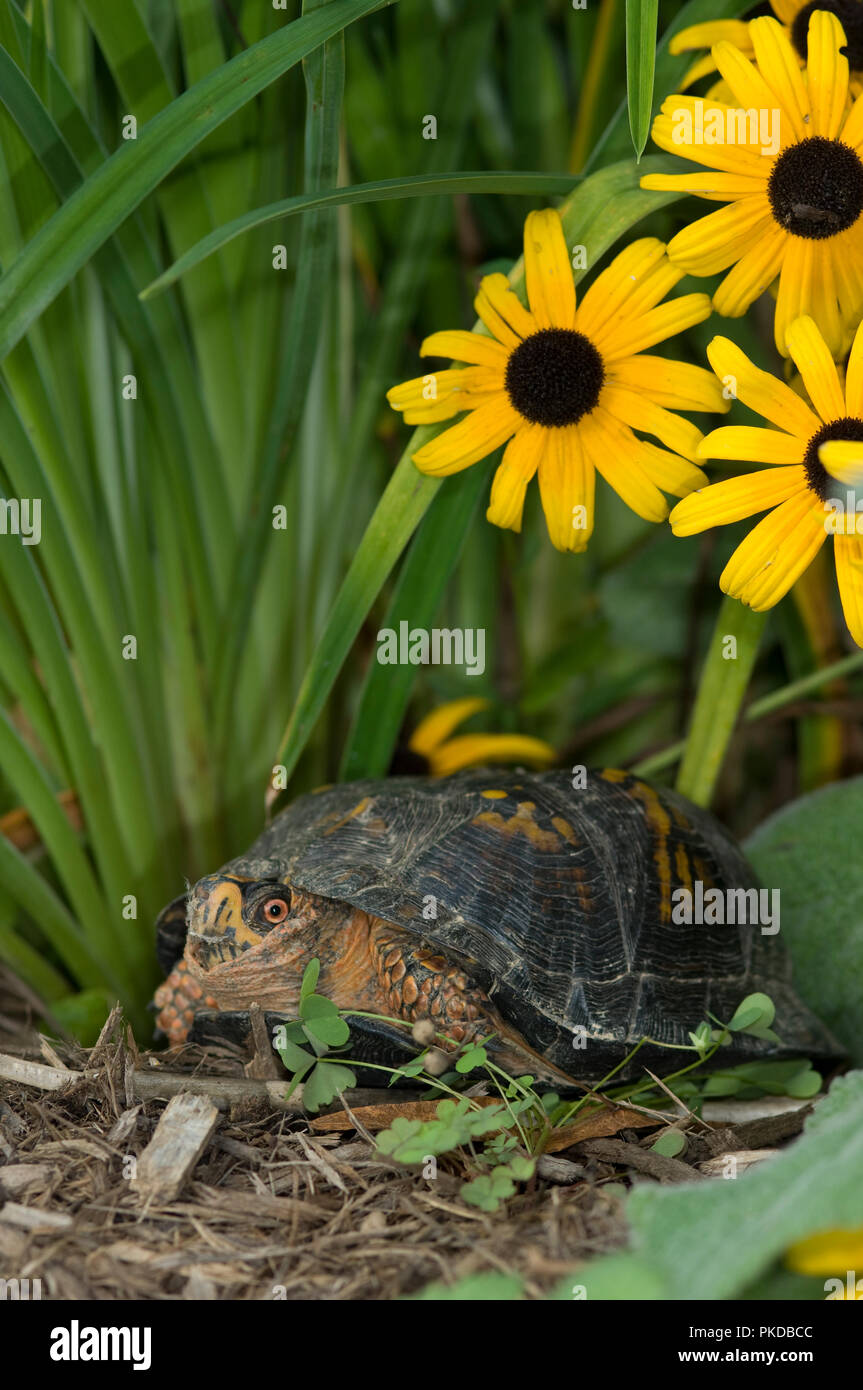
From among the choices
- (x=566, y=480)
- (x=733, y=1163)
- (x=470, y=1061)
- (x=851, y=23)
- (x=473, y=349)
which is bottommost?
(x=733, y=1163)

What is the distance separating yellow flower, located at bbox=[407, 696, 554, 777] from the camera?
141cm

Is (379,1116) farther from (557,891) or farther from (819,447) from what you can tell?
(819,447)

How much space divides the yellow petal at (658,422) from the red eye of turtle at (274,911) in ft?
1.80

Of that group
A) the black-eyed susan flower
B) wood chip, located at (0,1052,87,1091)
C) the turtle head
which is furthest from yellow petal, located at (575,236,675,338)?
wood chip, located at (0,1052,87,1091)

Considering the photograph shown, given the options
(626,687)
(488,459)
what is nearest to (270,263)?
(488,459)

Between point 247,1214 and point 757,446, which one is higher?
point 757,446

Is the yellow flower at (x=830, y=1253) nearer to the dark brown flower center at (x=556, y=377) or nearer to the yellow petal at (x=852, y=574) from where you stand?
the yellow petal at (x=852, y=574)

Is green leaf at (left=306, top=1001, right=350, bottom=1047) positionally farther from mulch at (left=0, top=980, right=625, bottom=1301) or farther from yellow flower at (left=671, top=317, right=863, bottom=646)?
yellow flower at (left=671, top=317, right=863, bottom=646)

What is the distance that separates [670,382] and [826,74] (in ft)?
0.85

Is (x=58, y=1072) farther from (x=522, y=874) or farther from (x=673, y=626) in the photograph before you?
(x=673, y=626)

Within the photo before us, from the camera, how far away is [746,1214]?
662 mm

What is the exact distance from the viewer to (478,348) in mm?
985

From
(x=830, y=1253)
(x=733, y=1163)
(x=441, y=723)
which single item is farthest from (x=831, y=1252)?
(x=441, y=723)

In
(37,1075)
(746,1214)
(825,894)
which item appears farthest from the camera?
(825,894)
